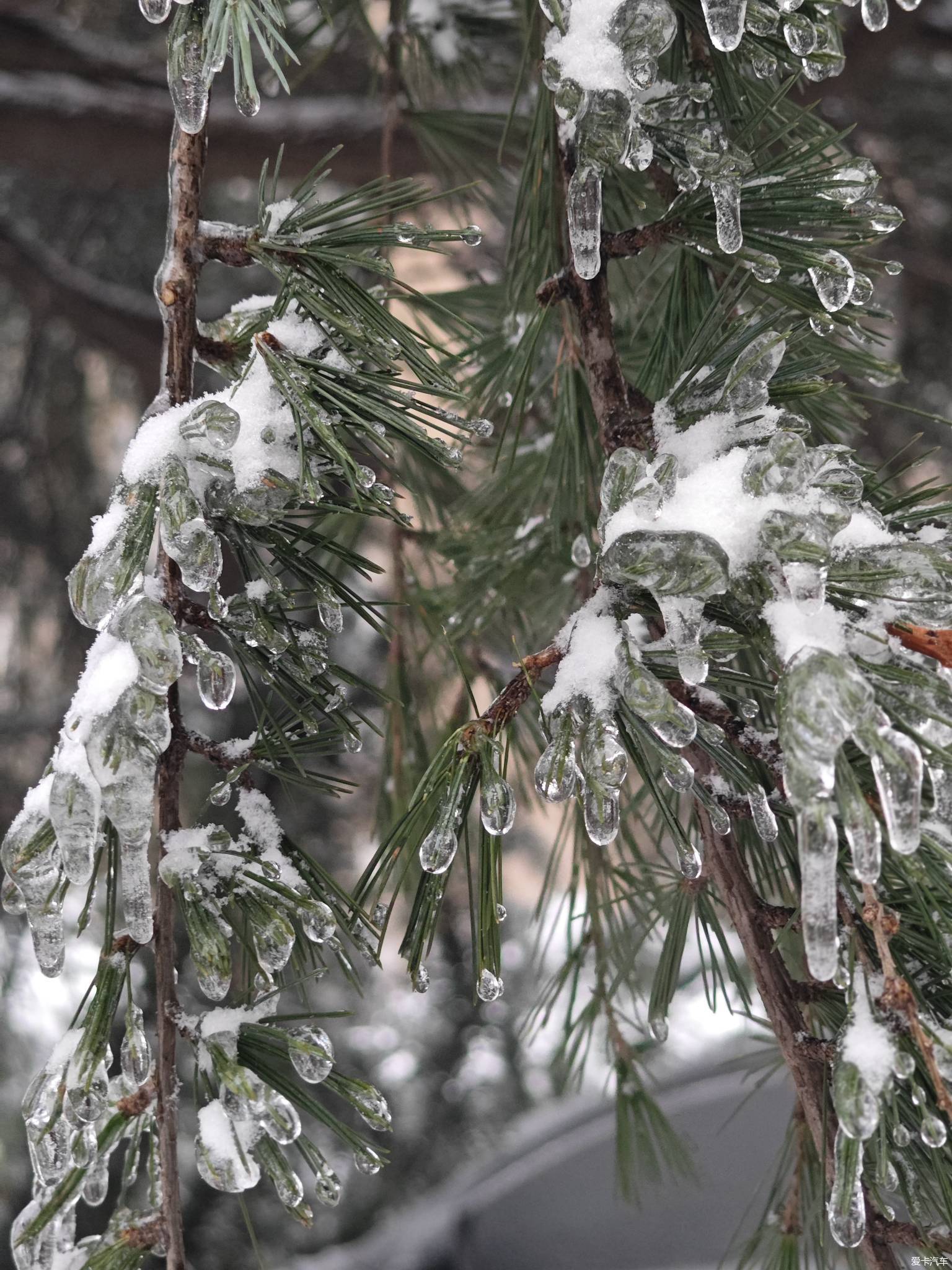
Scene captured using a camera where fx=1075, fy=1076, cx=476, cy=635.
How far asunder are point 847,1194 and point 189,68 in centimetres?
41

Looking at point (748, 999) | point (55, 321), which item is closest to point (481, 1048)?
point (55, 321)

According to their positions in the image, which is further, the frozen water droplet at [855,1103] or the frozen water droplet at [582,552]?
the frozen water droplet at [582,552]

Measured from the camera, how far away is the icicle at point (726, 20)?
0.37 m

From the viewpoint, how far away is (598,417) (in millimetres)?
432

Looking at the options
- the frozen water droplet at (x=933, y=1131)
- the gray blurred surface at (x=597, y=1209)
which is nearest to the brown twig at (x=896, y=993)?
the frozen water droplet at (x=933, y=1131)

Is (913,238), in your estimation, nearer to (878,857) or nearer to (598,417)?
(598,417)

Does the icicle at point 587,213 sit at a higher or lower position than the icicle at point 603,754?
higher

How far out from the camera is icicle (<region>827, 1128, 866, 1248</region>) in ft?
0.98

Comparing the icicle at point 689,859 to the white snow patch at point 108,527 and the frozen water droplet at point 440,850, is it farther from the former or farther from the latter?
the white snow patch at point 108,527

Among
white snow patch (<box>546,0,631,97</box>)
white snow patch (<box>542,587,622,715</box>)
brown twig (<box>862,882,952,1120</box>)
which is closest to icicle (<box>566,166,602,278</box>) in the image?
white snow patch (<box>546,0,631,97</box>)

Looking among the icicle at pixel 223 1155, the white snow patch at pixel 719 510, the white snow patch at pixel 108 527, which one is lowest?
the icicle at pixel 223 1155

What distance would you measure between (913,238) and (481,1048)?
173cm

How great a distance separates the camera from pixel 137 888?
337 millimetres

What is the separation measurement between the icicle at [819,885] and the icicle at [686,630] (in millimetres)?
63
